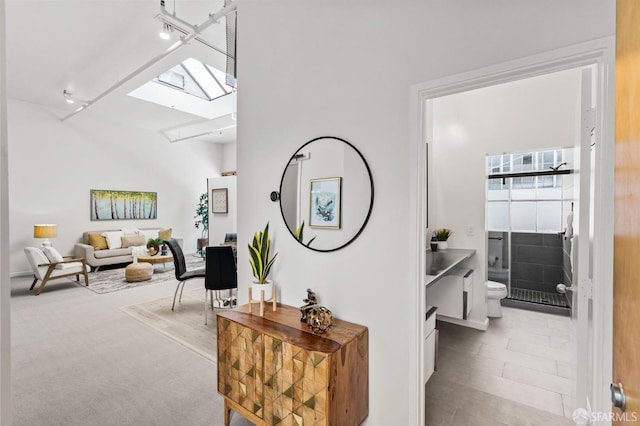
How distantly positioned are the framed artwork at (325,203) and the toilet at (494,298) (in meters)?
2.86


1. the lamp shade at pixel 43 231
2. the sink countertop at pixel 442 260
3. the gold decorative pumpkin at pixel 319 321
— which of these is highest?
the lamp shade at pixel 43 231

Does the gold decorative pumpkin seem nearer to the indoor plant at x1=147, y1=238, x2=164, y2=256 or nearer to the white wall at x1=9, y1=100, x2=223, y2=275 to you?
the indoor plant at x1=147, y1=238, x2=164, y2=256

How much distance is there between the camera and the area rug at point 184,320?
3.05 m

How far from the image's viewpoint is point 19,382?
234cm

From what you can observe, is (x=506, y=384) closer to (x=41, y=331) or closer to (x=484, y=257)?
(x=484, y=257)

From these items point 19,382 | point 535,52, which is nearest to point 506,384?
point 535,52

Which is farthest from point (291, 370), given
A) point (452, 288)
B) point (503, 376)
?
Answer: point (452, 288)

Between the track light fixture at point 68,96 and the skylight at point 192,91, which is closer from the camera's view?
the track light fixture at point 68,96

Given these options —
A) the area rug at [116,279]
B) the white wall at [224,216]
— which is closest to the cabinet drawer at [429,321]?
the area rug at [116,279]

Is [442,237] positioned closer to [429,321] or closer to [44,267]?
[429,321]

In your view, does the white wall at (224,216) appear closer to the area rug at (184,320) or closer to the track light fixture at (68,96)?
the area rug at (184,320)

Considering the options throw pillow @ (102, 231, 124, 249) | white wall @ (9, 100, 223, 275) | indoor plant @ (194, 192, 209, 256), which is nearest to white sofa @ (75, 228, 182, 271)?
throw pillow @ (102, 231, 124, 249)

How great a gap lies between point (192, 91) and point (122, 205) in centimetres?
351

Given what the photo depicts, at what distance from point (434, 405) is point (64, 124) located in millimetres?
8578
